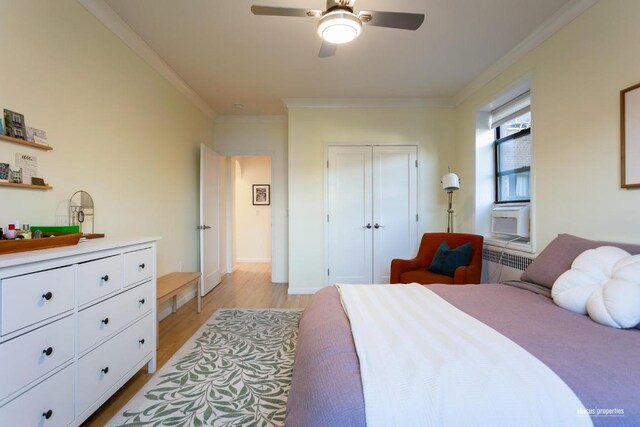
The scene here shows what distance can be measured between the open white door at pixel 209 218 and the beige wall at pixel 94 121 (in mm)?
269

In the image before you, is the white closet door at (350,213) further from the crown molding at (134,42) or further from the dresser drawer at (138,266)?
the dresser drawer at (138,266)

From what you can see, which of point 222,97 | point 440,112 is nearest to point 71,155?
point 222,97

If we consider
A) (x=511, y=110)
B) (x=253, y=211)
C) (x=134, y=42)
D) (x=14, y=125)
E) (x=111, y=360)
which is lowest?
(x=111, y=360)

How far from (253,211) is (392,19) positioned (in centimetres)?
512

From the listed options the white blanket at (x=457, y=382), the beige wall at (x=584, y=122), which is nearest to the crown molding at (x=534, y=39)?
the beige wall at (x=584, y=122)

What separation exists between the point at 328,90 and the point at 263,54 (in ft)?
3.38

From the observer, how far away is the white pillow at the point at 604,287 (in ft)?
4.04

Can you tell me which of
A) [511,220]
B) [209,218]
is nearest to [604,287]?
[511,220]

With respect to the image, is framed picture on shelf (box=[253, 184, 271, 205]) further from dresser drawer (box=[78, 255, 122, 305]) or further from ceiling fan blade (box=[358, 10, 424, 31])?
ceiling fan blade (box=[358, 10, 424, 31])

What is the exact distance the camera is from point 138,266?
176 cm

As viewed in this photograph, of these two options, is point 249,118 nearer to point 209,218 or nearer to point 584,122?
point 209,218

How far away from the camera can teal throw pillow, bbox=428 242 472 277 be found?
2.77 m

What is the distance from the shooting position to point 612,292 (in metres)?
1.28

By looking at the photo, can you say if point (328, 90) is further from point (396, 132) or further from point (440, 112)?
point (440, 112)
